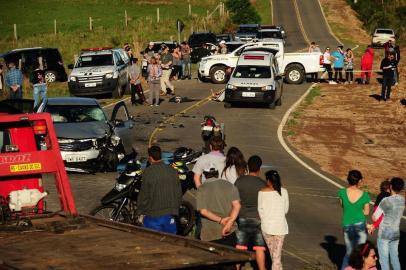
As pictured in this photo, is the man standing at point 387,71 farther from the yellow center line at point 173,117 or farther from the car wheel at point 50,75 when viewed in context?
the car wheel at point 50,75

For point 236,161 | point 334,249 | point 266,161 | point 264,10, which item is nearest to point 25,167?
point 236,161

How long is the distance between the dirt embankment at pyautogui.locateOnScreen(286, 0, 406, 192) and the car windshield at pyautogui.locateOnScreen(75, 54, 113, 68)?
27.9 feet

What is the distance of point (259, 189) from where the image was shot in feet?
41.9

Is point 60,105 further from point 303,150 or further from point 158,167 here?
point 158,167

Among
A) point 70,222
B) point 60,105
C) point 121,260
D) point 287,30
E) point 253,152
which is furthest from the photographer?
point 287,30

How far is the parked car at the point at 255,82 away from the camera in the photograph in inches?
1379

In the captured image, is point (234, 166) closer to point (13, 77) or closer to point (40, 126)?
point (40, 126)

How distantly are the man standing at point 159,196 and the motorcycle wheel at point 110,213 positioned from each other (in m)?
2.48

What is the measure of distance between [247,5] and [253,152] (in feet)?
226

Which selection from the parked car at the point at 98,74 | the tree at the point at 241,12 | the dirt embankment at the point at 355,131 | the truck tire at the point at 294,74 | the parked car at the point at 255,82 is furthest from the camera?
the tree at the point at 241,12

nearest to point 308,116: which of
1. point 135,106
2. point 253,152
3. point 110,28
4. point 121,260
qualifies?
point 135,106

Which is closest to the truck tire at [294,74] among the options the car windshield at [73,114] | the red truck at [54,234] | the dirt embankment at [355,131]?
the dirt embankment at [355,131]

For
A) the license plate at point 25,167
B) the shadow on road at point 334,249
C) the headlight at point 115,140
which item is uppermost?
the license plate at point 25,167

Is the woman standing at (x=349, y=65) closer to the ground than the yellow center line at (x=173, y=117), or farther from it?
farther from it
